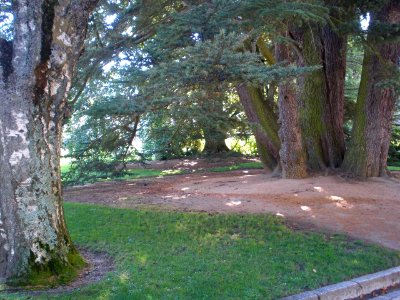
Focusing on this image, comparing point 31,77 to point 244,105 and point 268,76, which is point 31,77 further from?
point 244,105

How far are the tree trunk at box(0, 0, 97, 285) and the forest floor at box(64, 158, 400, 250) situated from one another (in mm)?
4442

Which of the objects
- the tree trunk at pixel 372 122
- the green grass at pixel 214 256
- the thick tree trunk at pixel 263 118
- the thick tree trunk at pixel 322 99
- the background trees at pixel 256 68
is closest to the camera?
the green grass at pixel 214 256

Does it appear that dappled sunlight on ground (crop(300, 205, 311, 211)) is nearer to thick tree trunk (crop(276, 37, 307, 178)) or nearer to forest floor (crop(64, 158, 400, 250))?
forest floor (crop(64, 158, 400, 250))

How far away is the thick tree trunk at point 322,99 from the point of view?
13594 millimetres

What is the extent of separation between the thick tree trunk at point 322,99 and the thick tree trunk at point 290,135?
25.7 inches

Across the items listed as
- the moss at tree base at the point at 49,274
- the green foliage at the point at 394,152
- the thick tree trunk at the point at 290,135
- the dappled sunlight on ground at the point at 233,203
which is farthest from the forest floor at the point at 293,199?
the green foliage at the point at 394,152

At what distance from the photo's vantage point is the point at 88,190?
14680 millimetres

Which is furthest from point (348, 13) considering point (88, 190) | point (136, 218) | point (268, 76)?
point (88, 190)

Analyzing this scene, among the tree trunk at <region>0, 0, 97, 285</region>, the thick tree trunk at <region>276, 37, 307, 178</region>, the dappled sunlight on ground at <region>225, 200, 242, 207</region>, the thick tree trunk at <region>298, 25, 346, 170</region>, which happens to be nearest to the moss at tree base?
the tree trunk at <region>0, 0, 97, 285</region>

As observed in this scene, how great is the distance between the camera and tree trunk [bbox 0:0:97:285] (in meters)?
5.62

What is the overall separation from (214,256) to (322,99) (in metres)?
8.44

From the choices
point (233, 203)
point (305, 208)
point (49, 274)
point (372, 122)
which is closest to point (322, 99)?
point (372, 122)

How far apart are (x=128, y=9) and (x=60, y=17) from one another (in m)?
5.61

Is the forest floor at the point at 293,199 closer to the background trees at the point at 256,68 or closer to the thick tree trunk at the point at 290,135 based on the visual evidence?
the thick tree trunk at the point at 290,135
